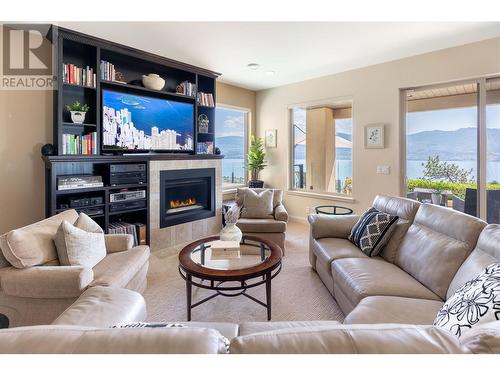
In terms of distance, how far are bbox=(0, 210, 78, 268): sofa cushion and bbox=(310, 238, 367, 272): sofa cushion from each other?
2219 mm

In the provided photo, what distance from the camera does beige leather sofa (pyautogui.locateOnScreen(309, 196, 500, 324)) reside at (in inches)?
60.3

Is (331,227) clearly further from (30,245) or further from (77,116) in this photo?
(77,116)

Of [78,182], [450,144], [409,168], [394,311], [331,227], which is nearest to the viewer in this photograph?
[394,311]

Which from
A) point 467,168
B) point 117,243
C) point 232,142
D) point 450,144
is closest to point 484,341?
point 117,243

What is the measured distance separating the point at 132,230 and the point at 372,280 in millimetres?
2965

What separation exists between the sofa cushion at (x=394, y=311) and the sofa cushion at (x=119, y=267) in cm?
154

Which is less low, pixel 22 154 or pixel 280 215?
pixel 22 154

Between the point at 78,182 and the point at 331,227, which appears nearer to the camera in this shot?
the point at 331,227

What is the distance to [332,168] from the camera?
16.5 ft

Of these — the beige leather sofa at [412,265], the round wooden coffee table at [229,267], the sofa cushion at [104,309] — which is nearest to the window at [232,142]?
the round wooden coffee table at [229,267]

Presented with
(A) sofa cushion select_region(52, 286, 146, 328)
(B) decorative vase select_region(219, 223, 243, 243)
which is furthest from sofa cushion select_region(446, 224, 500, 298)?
(A) sofa cushion select_region(52, 286, 146, 328)

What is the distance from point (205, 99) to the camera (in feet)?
15.0

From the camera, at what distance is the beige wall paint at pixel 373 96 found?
11.3 feet

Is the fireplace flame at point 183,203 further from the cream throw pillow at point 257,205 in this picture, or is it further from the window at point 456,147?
the window at point 456,147
